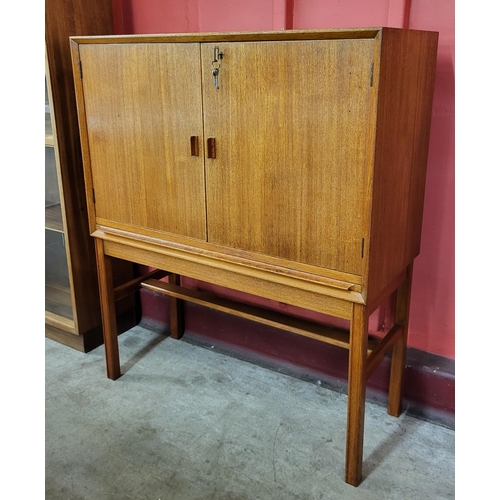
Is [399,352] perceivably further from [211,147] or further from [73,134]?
[73,134]

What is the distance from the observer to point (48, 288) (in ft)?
10.7

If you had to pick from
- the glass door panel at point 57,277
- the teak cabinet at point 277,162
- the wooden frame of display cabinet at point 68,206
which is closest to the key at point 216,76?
the teak cabinet at point 277,162

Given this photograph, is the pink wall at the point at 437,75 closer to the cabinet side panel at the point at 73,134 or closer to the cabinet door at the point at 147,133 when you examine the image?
the cabinet side panel at the point at 73,134

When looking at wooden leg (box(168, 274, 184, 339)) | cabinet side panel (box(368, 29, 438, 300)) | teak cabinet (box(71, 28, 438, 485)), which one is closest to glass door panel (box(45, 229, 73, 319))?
wooden leg (box(168, 274, 184, 339))

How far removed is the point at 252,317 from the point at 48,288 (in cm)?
152

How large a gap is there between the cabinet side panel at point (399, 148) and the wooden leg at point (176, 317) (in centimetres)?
146

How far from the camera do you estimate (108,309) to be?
105 inches

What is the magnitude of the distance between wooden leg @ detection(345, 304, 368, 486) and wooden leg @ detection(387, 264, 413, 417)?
0.41 metres

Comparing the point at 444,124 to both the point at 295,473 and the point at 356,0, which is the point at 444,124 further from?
the point at 295,473

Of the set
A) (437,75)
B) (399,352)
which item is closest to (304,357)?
(399,352)

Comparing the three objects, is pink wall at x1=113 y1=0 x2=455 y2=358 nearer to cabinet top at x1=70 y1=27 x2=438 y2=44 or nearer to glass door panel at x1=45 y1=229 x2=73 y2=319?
cabinet top at x1=70 y1=27 x2=438 y2=44

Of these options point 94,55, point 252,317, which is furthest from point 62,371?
point 94,55

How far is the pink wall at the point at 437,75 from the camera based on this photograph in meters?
2.09

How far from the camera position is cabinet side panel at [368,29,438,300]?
5.45ft
